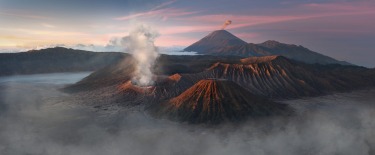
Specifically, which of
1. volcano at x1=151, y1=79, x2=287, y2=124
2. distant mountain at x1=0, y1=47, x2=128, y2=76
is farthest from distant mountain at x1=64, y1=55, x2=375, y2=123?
distant mountain at x1=0, y1=47, x2=128, y2=76

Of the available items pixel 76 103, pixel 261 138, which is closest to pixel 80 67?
pixel 76 103

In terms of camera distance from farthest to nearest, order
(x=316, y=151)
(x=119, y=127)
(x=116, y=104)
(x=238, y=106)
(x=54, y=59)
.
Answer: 1. (x=54, y=59)
2. (x=116, y=104)
3. (x=238, y=106)
4. (x=119, y=127)
5. (x=316, y=151)

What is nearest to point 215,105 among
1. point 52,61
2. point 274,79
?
point 274,79

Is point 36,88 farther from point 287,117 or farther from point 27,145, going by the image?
point 287,117

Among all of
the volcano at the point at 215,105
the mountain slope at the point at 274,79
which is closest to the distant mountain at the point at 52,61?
the mountain slope at the point at 274,79

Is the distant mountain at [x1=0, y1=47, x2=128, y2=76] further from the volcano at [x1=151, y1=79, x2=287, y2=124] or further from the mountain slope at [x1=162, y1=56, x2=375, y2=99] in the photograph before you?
the volcano at [x1=151, y1=79, x2=287, y2=124]

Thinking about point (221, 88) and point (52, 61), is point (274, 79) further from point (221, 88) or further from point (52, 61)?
point (52, 61)

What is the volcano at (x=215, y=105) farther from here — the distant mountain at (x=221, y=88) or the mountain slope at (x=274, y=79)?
the mountain slope at (x=274, y=79)
